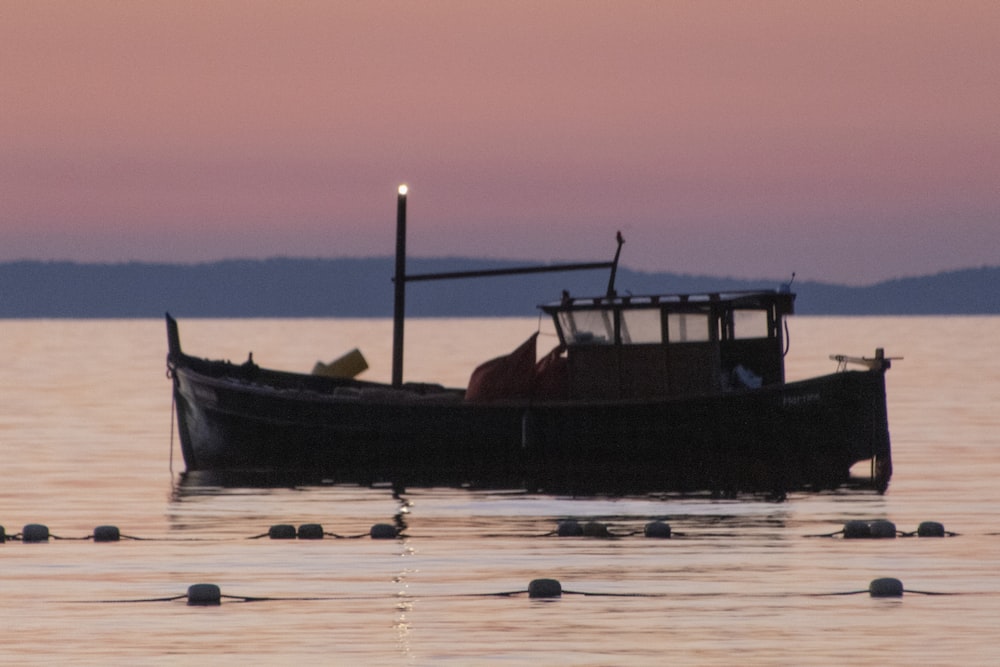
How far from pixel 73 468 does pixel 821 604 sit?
26.0 m

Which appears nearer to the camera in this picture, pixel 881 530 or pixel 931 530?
pixel 881 530

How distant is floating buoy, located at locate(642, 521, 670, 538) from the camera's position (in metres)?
26.0

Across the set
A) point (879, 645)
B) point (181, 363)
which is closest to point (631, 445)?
point (181, 363)

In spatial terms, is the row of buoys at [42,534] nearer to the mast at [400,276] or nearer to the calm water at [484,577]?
the calm water at [484,577]

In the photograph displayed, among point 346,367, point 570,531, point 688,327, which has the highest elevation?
point 346,367

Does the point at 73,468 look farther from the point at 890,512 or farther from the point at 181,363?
the point at 890,512

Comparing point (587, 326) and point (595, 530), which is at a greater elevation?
point (587, 326)

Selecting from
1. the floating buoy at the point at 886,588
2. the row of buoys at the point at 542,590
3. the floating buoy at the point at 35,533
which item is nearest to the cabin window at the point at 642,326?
the floating buoy at the point at 35,533

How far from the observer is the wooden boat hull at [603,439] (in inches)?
1415

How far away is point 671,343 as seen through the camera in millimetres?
36219

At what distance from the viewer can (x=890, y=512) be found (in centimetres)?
3138

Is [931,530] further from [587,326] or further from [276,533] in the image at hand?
[587,326]

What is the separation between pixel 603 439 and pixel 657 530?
1046 centimetres

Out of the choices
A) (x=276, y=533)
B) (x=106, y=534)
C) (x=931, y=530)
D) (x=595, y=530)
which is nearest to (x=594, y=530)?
(x=595, y=530)
